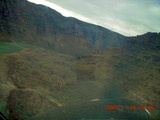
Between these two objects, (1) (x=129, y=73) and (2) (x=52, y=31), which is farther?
(2) (x=52, y=31)

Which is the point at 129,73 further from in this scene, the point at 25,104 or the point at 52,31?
the point at 52,31

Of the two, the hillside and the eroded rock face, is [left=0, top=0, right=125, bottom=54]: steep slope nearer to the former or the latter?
the hillside

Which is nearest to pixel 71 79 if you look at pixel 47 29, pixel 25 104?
pixel 25 104

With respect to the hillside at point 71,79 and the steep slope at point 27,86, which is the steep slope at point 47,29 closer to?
the hillside at point 71,79

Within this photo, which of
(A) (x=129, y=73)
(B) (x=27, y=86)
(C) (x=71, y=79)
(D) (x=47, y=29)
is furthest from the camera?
(D) (x=47, y=29)

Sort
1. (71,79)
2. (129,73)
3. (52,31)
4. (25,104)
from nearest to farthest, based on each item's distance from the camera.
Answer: (25,104) < (71,79) < (129,73) < (52,31)

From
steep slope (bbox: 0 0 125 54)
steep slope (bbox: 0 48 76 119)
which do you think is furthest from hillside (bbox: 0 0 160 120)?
steep slope (bbox: 0 0 125 54)

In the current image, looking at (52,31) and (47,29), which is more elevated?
(47,29)

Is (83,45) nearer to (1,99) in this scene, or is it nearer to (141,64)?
(141,64)

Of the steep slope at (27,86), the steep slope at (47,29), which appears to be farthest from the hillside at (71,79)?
the steep slope at (47,29)

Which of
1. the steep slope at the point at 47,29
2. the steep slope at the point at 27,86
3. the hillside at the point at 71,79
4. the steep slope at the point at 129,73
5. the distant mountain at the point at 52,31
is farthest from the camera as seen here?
the steep slope at the point at 47,29

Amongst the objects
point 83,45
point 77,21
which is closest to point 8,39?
point 83,45
